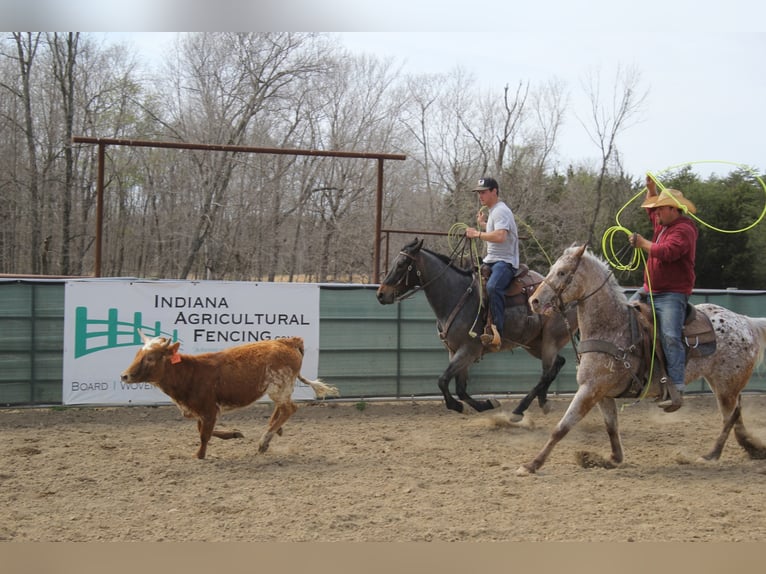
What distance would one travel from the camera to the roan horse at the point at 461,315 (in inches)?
354

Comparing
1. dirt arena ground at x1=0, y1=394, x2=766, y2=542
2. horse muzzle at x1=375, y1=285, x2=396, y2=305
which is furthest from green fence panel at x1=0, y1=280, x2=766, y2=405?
horse muzzle at x1=375, y1=285, x2=396, y2=305

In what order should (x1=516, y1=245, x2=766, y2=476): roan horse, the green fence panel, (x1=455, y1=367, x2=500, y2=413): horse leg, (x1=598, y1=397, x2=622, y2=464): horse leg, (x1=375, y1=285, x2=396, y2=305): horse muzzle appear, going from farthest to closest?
the green fence panel < (x1=375, y1=285, x2=396, y2=305): horse muzzle < (x1=455, y1=367, x2=500, y2=413): horse leg < (x1=598, y1=397, x2=622, y2=464): horse leg < (x1=516, y1=245, x2=766, y2=476): roan horse

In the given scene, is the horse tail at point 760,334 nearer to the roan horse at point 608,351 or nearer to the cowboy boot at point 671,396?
the roan horse at point 608,351

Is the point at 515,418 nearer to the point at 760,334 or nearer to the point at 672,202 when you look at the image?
the point at 760,334

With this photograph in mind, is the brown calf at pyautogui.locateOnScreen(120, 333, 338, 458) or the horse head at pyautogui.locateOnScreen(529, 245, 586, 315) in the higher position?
the horse head at pyautogui.locateOnScreen(529, 245, 586, 315)

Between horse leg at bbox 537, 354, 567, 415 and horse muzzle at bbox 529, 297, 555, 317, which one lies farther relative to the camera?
horse leg at bbox 537, 354, 567, 415

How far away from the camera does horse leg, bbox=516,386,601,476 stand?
6.56 metres

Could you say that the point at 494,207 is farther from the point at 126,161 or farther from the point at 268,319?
the point at 126,161

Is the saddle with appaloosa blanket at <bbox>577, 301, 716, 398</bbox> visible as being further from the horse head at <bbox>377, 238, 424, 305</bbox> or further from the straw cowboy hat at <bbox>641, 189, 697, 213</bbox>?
the horse head at <bbox>377, 238, 424, 305</bbox>

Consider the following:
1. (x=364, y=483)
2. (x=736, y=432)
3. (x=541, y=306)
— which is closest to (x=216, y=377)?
(x=364, y=483)

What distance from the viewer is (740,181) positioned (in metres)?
28.1

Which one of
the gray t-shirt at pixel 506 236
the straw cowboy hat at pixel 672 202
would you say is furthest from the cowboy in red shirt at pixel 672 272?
the gray t-shirt at pixel 506 236

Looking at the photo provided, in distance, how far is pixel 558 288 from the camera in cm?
671

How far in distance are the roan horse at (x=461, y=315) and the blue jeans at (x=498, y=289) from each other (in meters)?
0.20
